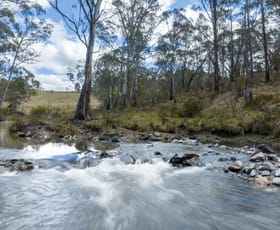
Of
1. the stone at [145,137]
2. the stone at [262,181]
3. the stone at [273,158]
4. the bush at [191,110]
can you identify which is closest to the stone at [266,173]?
the stone at [262,181]

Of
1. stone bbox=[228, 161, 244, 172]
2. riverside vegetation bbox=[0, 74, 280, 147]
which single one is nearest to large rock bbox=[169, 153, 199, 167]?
stone bbox=[228, 161, 244, 172]

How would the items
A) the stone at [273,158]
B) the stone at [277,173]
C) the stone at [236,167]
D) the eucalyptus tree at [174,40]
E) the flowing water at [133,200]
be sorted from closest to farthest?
the flowing water at [133,200] < the stone at [277,173] < the stone at [236,167] < the stone at [273,158] < the eucalyptus tree at [174,40]

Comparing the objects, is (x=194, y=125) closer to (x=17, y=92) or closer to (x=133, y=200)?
(x=133, y=200)

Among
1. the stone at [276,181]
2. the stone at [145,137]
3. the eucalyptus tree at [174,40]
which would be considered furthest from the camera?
the eucalyptus tree at [174,40]

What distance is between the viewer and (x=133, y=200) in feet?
12.0

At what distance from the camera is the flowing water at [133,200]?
2916mm

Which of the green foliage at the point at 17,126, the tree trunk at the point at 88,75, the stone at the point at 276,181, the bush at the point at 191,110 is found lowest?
the stone at the point at 276,181

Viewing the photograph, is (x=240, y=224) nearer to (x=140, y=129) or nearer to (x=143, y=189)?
(x=143, y=189)

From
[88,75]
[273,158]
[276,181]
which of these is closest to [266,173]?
[276,181]

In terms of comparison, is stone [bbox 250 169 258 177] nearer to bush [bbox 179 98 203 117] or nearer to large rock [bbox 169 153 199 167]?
large rock [bbox 169 153 199 167]

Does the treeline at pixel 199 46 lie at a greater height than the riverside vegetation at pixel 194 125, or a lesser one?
greater

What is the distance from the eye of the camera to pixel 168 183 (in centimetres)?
450

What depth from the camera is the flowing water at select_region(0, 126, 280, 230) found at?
9.57 ft

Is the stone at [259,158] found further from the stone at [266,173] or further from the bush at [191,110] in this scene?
the bush at [191,110]
